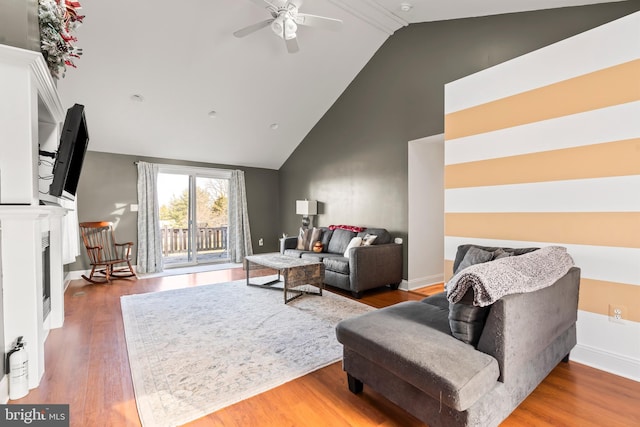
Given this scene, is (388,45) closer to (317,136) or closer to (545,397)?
(317,136)

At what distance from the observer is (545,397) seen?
6.13 feet

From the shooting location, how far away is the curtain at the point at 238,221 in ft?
22.3

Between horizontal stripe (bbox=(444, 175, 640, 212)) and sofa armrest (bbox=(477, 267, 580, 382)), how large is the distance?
75 cm

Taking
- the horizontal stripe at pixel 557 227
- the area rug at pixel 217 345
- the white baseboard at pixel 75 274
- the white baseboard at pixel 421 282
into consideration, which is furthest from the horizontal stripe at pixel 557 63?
the white baseboard at pixel 75 274

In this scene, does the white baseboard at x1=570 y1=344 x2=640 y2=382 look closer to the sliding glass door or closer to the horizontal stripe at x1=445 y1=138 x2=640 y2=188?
the horizontal stripe at x1=445 y1=138 x2=640 y2=188

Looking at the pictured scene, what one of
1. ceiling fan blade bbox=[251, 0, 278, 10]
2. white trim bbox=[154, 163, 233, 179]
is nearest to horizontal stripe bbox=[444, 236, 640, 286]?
ceiling fan blade bbox=[251, 0, 278, 10]

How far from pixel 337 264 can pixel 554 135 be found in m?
2.78

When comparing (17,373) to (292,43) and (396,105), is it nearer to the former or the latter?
(292,43)

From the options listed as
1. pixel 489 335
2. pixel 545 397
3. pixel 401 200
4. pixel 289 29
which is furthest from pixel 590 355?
pixel 289 29

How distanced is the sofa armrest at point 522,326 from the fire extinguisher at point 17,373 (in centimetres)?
276

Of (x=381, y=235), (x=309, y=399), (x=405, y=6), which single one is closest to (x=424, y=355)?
(x=309, y=399)

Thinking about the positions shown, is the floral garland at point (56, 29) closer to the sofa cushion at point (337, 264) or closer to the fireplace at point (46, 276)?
the fireplace at point (46, 276)

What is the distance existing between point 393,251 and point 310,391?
8.87ft

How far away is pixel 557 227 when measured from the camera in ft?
8.08
